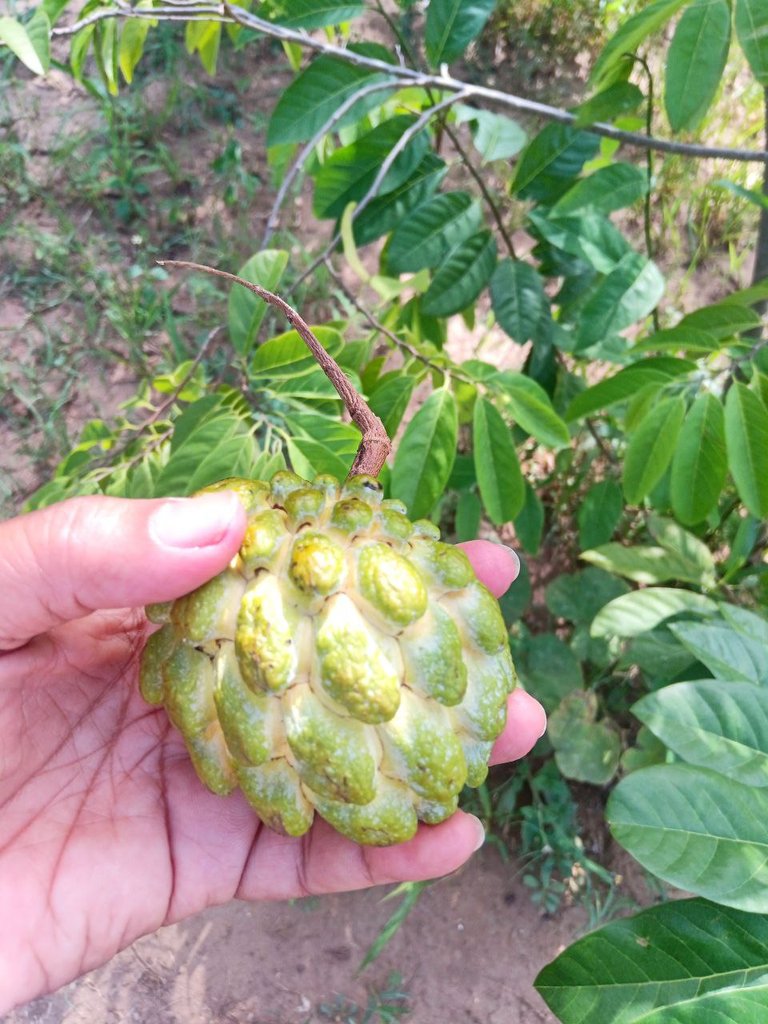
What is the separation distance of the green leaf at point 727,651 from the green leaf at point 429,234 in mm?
907

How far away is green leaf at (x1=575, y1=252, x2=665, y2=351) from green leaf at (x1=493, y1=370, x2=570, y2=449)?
0.23 metres

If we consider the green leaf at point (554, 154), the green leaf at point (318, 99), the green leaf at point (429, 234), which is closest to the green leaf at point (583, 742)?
the green leaf at point (429, 234)

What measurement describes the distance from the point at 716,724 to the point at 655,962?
14.8 inches

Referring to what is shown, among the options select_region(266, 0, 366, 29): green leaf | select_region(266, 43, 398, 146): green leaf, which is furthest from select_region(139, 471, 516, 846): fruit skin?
select_region(266, 0, 366, 29): green leaf

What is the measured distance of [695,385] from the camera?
150 cm

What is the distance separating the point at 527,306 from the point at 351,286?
172cm

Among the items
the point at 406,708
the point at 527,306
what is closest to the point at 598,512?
the point at 527,306

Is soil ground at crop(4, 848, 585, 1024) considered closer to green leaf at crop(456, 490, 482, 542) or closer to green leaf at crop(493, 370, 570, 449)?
green leaf at crop(456, 490, 482, 542)

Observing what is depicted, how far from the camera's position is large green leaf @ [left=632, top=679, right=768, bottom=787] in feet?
4.20

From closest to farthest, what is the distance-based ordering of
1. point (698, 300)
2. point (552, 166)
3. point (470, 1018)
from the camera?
point (552, 166) < point (470, 1018) < point (698, 300)

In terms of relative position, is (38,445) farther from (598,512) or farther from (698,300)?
(698,300)

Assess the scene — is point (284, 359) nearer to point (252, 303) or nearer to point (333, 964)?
point (252, 303)

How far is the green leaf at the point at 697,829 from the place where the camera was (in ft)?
3.70

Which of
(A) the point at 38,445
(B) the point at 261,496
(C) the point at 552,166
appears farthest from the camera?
(A) the point at 38,445
